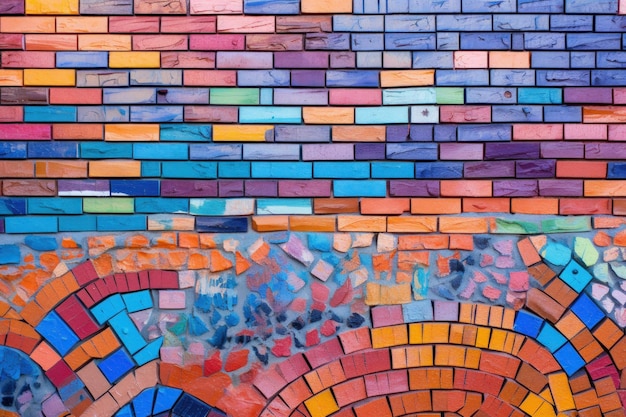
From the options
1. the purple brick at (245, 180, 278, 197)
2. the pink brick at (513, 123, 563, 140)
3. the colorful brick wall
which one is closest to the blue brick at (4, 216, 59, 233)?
the colorful brick wall

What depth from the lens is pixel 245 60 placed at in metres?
2.55

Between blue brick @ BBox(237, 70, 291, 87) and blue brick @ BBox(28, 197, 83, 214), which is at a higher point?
blue brick @ BBox(237, 70, 291, 87)

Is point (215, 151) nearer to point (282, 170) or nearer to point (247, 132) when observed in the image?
point (247, 132)

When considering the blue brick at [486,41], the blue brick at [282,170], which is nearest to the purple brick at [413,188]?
the blue brick at [282,170]

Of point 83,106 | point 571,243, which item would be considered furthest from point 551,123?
point 83,106

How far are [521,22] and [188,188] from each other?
1443 mm

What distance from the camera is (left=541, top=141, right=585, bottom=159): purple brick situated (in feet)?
8.43

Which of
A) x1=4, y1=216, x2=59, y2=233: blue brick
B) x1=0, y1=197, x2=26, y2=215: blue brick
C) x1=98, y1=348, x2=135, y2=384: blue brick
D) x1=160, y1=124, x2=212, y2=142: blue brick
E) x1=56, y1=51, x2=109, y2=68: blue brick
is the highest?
x1=56, y1=51, x2=109, y2=68: blue brick

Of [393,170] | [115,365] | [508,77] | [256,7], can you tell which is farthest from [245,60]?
[115,365]

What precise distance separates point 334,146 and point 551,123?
0.85 metres

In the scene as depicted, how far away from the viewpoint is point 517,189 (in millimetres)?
2559

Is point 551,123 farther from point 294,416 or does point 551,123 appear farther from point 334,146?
point 294,416

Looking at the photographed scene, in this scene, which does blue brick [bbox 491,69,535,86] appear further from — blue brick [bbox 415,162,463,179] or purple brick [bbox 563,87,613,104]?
blue brick [bbox 415,162,463,179]

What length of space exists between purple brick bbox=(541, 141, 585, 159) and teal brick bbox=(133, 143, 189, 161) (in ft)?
4.55
